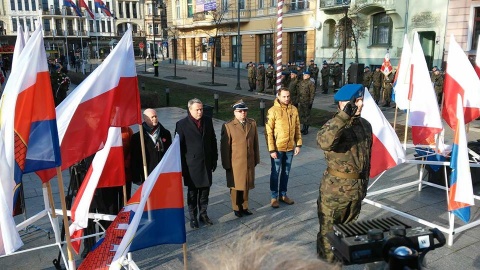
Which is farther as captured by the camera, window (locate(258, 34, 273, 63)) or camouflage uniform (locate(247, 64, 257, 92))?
window (locate(258, 34, 273, 63))

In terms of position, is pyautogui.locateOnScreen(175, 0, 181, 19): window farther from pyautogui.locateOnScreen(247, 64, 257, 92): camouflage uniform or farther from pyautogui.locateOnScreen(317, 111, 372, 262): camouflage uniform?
pyautogui.locateOnScreen(317, 111, 372, 262): camouflage uniform

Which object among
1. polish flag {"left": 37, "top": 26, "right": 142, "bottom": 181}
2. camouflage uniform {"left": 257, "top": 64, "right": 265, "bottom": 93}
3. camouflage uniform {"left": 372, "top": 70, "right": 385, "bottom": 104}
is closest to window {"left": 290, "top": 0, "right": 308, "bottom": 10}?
camouflage uniform {"left": 257, "top": 64, "right": 265, "bottom": 93}

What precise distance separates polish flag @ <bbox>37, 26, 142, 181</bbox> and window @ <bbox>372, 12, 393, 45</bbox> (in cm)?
2441

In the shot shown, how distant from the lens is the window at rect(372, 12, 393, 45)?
25.8 metres

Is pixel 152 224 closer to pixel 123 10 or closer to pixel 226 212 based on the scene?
pixel 226 212

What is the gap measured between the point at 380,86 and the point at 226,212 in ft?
45.8

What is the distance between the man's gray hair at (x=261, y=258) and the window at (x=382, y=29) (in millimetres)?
26644

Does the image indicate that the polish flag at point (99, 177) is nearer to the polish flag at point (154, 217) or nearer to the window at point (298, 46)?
the polish flag at point (154, 217)

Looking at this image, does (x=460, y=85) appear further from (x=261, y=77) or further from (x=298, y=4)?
(x=298, y=4)

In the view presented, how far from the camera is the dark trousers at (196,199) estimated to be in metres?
5.61

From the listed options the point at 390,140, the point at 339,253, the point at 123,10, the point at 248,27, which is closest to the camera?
the point at 339,253

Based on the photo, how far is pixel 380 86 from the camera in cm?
1809

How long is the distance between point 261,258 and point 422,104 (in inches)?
212

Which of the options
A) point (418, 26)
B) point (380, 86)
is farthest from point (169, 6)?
point (380, 86)
